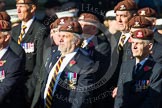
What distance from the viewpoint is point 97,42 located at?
24.5ft

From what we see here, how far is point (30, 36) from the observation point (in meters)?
7.89

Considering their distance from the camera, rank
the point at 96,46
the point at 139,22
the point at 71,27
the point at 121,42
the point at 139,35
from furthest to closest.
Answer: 1. the point at 121,42
2. the point at 96,46
3. the point at 139,22
4. the point at 139,35
5. the point at 71,27

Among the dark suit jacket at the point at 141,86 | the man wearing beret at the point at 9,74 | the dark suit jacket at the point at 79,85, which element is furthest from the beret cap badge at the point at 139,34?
the man wearing beret at the point at 9,74

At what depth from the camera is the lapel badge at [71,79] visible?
6.57 m

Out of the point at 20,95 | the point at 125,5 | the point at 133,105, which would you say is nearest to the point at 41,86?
the point at 20,95

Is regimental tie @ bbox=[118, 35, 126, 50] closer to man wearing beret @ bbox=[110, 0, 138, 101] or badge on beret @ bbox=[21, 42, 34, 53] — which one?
man wearing beret @ bbox=[110, 0, 138, 101]

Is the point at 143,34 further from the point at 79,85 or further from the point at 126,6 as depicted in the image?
the point at 126,6

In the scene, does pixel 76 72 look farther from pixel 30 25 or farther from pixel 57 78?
pixel 30 25

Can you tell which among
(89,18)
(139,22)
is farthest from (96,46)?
(139,22)

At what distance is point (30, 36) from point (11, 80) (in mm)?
1259

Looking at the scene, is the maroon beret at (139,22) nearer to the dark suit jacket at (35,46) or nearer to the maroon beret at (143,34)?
the maroon beret at (143,34)

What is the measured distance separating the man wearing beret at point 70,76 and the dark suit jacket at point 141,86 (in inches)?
16.2

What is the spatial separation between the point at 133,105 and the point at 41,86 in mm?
1164

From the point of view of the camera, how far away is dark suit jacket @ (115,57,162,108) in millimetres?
6613
